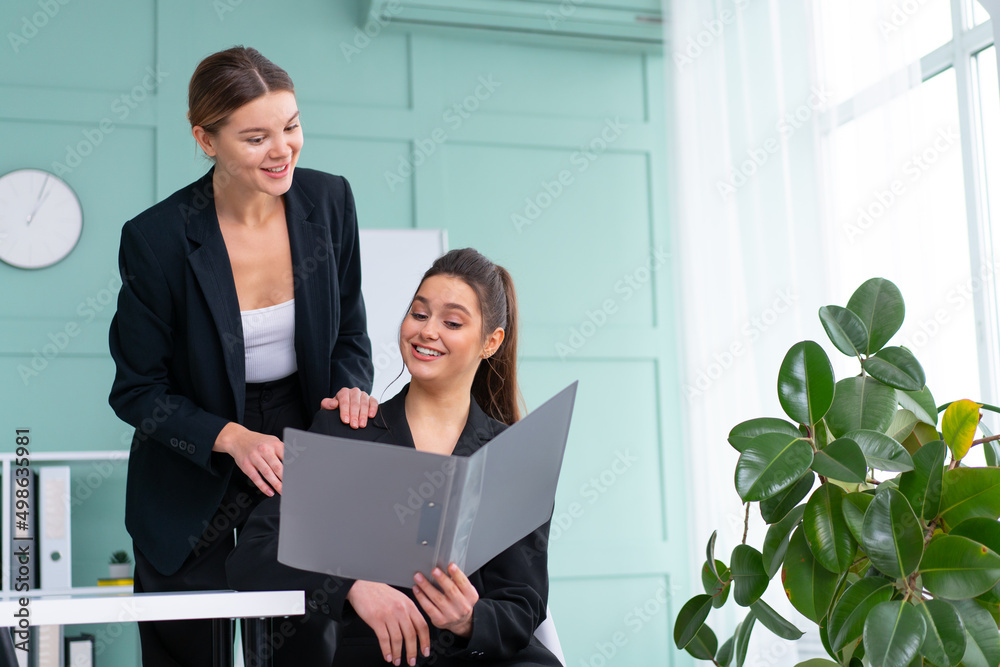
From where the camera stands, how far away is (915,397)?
156 cm

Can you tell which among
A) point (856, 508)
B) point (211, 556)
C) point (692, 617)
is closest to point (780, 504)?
point (856, 508)

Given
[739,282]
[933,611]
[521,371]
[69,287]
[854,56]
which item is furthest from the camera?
[521,371]

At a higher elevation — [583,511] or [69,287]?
[69,287]

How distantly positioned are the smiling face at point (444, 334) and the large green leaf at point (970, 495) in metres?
0.80

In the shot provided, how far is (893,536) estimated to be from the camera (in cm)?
129

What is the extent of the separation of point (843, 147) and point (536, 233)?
1299mm

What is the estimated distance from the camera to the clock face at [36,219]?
3.31m

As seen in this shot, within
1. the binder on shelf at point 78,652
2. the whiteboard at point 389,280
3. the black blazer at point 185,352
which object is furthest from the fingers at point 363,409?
the binder on shelf at point 78,652

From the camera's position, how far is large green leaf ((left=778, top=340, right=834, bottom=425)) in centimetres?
139

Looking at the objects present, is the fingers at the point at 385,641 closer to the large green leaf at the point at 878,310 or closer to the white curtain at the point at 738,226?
the large green leaf at the point at 878,310

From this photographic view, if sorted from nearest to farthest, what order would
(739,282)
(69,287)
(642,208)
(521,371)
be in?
(69,287)
(739,282)
(521,371)
(642,208)

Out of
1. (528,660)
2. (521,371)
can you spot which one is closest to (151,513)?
(528,660)

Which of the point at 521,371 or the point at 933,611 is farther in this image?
the point at 521,371

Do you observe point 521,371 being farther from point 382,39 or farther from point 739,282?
point 382,39
